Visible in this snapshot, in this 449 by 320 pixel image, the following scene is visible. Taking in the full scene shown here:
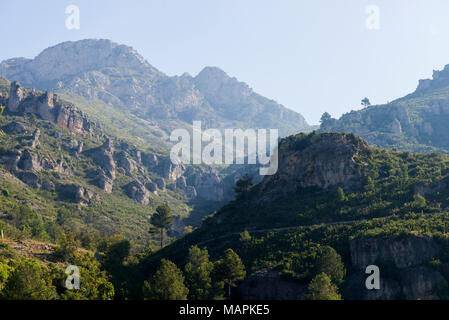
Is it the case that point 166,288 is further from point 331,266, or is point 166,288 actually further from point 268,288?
point 331,266

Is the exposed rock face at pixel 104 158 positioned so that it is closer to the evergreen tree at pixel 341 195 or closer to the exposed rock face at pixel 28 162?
the exposed rock face at pixel 28 162

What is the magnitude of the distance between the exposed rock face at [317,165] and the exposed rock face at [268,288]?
110 feet

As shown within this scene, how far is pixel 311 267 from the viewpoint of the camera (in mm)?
56469

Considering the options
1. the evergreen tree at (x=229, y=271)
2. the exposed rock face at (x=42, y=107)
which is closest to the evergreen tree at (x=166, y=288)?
the evergreen tree at (x=229, y=271)

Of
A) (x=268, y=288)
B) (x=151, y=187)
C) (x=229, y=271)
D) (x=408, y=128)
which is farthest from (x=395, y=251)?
(x=151, y=187)

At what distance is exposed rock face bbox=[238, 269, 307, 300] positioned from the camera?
54594 mm

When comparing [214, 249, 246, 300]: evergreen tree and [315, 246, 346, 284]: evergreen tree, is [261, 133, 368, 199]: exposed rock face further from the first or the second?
[214, 249, 246, 300]: evergreen tree

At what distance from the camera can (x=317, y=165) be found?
89125 millimetres

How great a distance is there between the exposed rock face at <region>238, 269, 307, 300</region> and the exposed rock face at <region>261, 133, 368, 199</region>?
33.5 meters

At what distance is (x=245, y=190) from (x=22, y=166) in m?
89.9

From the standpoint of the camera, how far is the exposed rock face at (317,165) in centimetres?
8646

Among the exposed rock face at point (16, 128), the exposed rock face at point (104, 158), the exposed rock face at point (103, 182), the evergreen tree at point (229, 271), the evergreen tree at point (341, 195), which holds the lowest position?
the evergreen tree at point (229, 271)

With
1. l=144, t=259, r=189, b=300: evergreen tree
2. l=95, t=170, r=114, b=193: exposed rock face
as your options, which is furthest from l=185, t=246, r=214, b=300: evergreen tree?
l=95, t=170, r=114, b=193: exposed rock face
